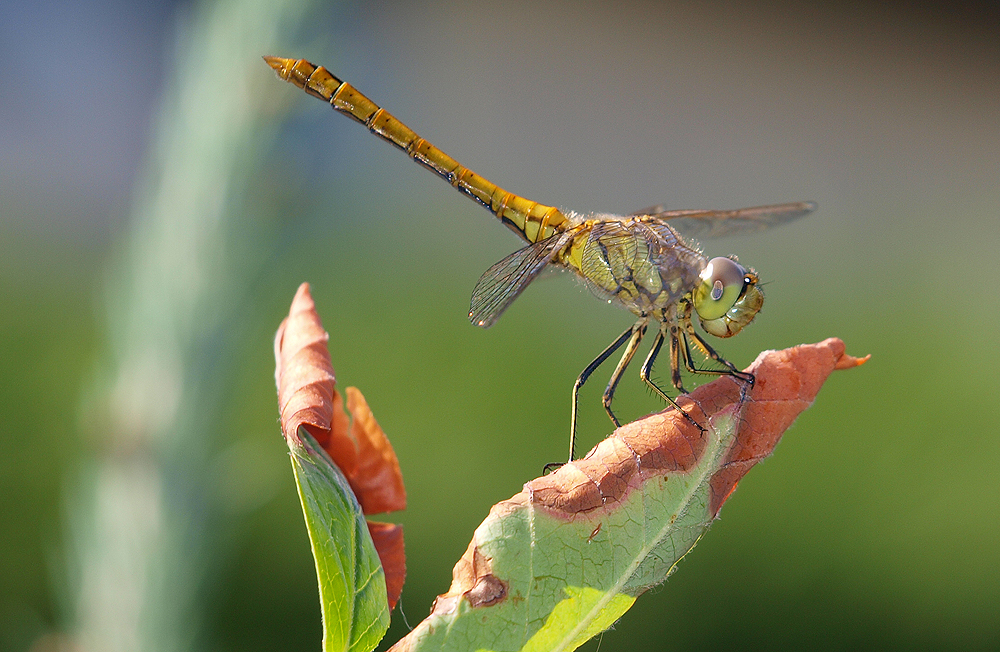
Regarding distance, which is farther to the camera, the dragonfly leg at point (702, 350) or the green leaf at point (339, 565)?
the dragonfly leg at point (702, 350)

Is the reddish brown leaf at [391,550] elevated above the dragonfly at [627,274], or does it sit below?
below

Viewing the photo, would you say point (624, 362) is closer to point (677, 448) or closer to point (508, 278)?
Result: point (508, 278)

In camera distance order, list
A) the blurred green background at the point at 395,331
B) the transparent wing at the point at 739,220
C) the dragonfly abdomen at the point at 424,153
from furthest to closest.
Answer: the blurred green background at the point at 395,331
the transparent wing at the point at 739,220
the dragonfly abdomen at the point at 424,153

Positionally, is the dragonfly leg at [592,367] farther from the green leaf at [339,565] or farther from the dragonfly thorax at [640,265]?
the green leaf at [339,565]

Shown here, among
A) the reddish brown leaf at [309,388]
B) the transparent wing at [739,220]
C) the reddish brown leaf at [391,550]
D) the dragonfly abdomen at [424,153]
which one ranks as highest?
the dragonfly abdomen at [424,153]

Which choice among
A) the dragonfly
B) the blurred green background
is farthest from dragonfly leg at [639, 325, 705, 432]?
the blurred green background

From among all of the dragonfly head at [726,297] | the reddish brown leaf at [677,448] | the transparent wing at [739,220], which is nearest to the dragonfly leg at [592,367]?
the dragonfly head at [726,297]

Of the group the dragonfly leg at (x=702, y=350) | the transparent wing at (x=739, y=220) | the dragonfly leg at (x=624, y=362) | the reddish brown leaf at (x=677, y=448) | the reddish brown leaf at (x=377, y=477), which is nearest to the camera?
the reddish brown leaf at (x=677, y=448)
